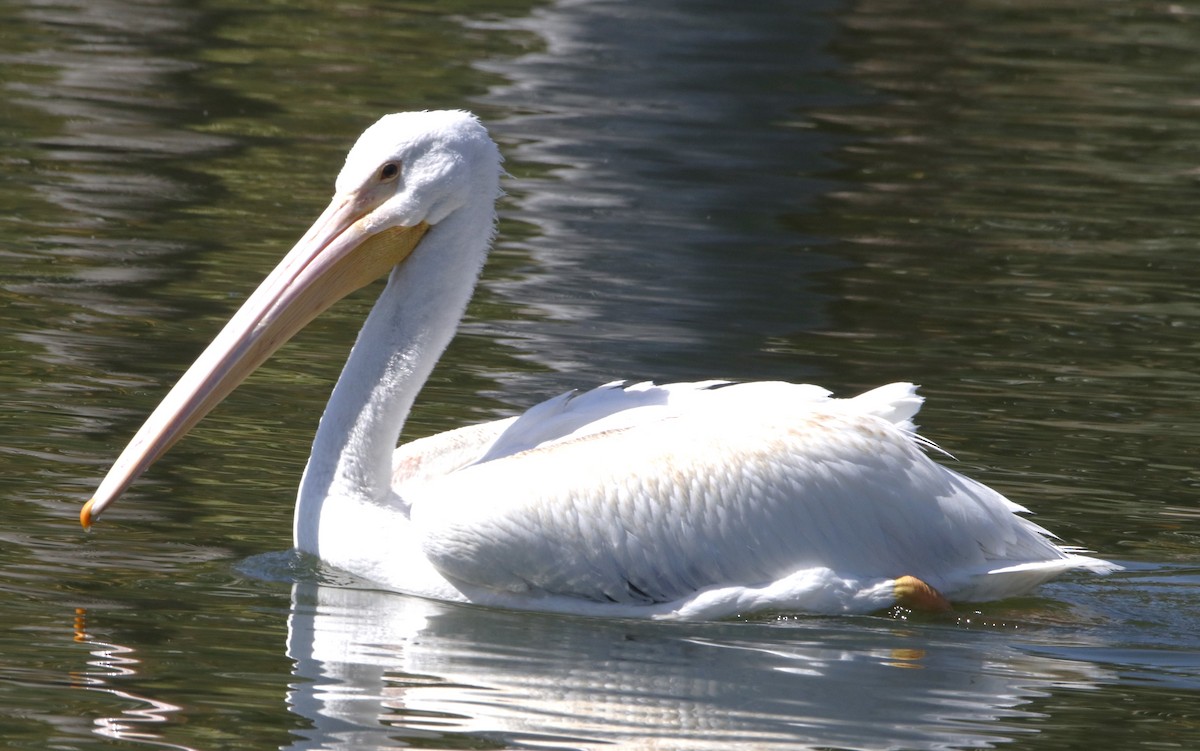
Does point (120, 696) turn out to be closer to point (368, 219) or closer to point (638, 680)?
point (638, 680)

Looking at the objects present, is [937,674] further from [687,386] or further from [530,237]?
[530,237]

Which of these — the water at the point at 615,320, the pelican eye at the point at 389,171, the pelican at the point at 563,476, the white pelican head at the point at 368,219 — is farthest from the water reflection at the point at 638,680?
the pelican eye at the point at 389,171

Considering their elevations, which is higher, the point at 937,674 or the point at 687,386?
the point at 687,386

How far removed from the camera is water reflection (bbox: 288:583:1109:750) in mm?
4340

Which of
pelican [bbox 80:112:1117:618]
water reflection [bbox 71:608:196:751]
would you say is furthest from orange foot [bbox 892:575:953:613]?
water reflection [bbox 71:608:196:751]

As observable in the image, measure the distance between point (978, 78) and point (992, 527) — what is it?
36.8 feet

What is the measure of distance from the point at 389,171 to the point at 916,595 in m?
1.86

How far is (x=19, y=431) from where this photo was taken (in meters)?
6.55

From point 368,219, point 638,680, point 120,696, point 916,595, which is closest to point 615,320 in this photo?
point 368,219

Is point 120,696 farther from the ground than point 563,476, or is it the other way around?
point 563,476

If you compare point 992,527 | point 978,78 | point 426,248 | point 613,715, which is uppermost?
point 978,78

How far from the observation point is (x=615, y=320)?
8789mm

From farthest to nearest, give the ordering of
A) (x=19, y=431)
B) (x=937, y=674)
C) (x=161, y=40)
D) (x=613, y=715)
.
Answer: (x=161, y=40)
(x=19, y=431)
(x=937, y=674)
(x=613, y=715)

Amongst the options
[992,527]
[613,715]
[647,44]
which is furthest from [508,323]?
[647,44]
